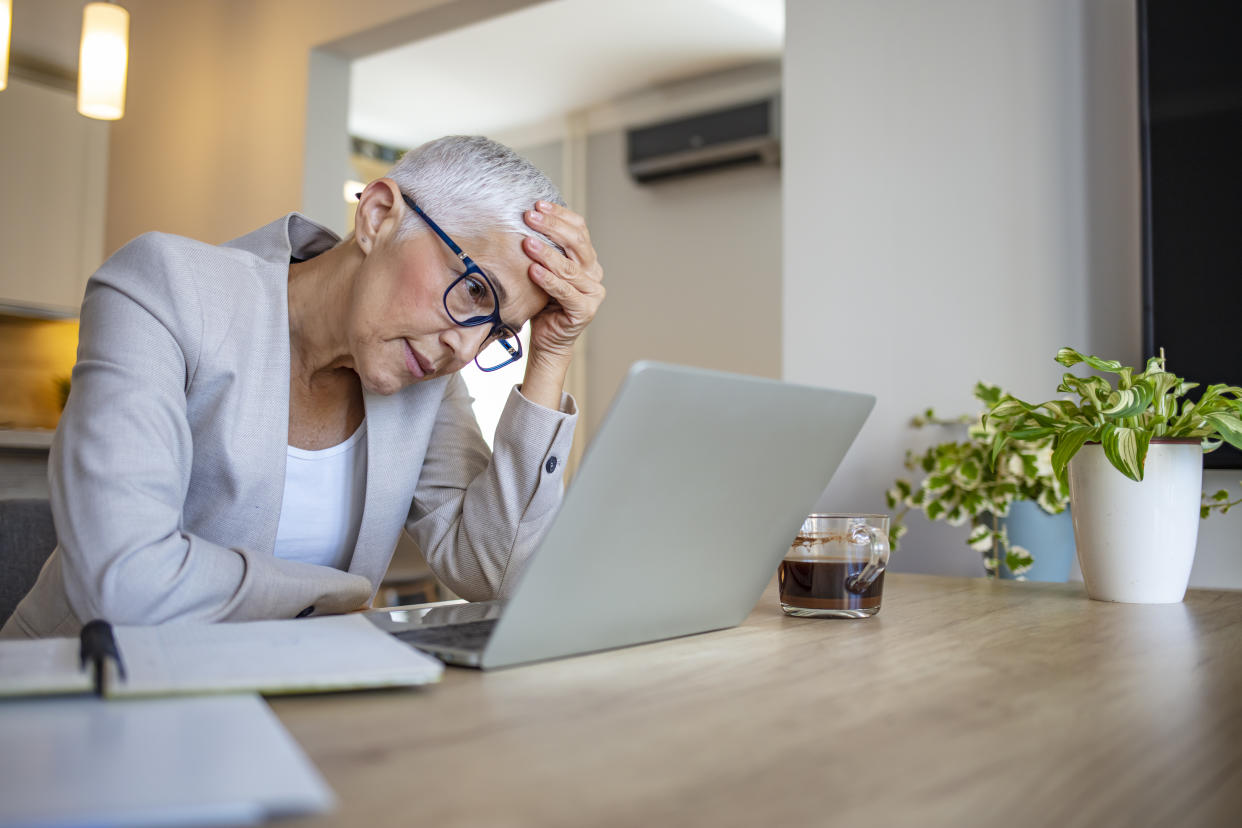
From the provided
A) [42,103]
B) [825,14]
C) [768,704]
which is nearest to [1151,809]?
[768,704]

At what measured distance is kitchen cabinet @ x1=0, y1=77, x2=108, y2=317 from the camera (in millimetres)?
3807

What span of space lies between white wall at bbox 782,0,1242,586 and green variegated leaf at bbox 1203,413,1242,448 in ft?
1.88

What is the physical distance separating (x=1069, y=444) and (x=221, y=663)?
95cm

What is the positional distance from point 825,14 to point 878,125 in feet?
0.95

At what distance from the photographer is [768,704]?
577mm

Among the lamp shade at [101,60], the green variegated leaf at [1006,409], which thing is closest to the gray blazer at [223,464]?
the green variegated leaf at [1006,409]

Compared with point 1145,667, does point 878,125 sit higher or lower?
higher

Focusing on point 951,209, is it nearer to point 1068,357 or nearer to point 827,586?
point 1068,357

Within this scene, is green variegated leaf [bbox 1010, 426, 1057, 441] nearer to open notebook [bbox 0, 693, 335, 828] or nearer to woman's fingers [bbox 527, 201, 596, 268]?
woman's fingers [bbox 527, 201, 596, 268]

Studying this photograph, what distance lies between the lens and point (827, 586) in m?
0.95

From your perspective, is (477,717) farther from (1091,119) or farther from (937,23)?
(937,23)

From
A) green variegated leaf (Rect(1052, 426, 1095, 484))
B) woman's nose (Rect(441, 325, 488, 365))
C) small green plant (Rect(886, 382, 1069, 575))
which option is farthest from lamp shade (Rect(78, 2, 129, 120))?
green variegated leaf (Rect(1052, 426, 1095, 484))

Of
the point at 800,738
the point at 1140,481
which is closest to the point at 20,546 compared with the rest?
the point at 800,738

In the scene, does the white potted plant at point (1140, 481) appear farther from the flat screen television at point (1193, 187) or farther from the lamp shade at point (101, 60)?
the lamp shade at point (101, 60)
